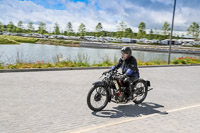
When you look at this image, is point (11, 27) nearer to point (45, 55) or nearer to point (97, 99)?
point (45, 55)

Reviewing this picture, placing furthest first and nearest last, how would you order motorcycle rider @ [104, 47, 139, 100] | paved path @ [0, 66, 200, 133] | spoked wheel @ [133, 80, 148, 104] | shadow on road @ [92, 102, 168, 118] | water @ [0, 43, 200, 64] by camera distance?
water @ [0, 43, 200, 64]
spoked wheel @ [133, 80, 148, 104]
motorcycle rider @ [104, 47, 139, 100]
shadow on road @ [92, 102, 168, 118]
paved path @ [0, 66, 200, 133]

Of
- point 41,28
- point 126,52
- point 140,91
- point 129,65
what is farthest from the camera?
point 41,28

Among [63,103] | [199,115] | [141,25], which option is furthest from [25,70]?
[141,25]

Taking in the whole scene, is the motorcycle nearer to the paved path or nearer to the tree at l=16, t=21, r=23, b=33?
Result: the paved path

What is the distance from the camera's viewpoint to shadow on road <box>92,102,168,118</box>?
5375mm

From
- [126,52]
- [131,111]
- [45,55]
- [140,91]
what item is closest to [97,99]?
[131,111]

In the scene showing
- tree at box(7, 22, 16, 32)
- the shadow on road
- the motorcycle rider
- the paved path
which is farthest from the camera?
tree at box(7, 22, 16, 32)

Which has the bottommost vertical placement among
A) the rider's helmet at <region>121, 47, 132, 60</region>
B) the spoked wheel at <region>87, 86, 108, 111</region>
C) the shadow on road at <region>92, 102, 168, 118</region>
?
the shadow on road at <region>92, 102, 168, 118</region>

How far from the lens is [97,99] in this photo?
547cm

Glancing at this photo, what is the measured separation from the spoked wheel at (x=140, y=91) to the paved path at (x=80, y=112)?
23cm

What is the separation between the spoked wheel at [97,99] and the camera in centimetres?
539

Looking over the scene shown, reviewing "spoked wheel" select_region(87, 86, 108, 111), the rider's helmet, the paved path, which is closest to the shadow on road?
the paved path

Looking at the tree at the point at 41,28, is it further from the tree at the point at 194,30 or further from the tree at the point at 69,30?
the tree at the point at 194,30

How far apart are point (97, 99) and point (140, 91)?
1.58m
